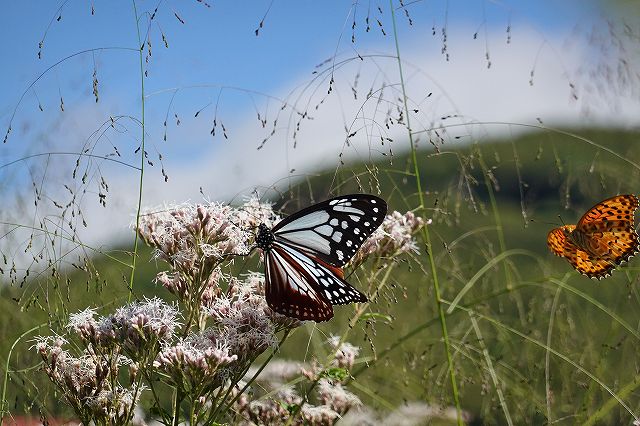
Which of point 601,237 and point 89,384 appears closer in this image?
point 89,384

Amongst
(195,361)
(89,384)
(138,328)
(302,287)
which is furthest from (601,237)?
(89,384)

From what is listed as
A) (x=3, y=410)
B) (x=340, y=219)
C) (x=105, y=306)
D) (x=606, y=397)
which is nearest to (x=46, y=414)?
(x=3, y=410)

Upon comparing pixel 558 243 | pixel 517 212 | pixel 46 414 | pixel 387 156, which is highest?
pixel 387 156

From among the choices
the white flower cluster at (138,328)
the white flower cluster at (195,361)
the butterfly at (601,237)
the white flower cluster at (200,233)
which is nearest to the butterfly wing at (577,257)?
the butterfly at (601,237)

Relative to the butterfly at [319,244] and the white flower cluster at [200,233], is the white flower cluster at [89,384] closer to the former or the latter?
the white flower cluster at [200,233]

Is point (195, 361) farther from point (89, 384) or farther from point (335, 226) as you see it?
point (335, 226)

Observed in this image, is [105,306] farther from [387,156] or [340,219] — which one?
[387,156]

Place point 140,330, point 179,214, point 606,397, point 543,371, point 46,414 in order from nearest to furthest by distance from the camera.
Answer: point 140,330, point 179,214, point 46,414, point 543,371, point 606,397
